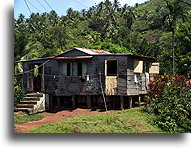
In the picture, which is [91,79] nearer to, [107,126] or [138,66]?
[138,66]

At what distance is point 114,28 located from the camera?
1669 cm

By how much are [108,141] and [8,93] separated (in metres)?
2.38

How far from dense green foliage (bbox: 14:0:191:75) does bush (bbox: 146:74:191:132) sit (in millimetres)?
1568

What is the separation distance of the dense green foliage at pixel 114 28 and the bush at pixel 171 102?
5.14 ft

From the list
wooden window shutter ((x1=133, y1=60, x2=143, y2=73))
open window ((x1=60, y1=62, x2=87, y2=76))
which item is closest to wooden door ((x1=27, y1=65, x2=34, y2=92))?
open window ((x1=60, y1=62, x2=87, y2=76))

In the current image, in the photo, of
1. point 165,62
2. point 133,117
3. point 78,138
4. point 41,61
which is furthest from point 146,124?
point 165,62

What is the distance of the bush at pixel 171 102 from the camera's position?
6.16 metres

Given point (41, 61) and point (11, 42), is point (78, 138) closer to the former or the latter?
point (11, 42)

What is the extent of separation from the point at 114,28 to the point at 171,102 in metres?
10.5

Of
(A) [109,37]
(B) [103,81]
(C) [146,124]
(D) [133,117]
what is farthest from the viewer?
(A) [109,37]

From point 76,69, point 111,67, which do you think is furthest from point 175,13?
point 76,69

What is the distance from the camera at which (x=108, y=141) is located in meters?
5.11

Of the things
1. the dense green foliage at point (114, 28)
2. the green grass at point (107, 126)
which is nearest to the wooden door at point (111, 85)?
the dense green foliage at point (114, 28)

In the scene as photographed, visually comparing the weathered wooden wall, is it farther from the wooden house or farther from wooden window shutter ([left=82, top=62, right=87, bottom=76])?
wooden window shutter ([left=82, top=62, right=87, bottom=76])
